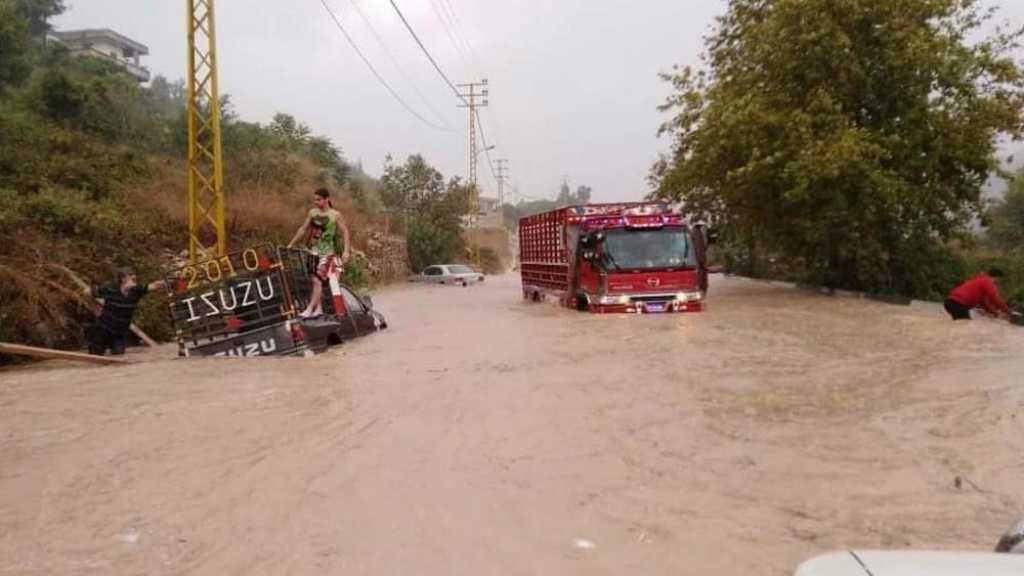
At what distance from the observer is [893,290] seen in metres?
23.7

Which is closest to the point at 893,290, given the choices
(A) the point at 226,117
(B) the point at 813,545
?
(B) the point at 813,545

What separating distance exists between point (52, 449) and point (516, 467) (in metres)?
3.69

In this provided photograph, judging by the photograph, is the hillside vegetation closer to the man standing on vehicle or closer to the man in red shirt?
the man standing on vehicle

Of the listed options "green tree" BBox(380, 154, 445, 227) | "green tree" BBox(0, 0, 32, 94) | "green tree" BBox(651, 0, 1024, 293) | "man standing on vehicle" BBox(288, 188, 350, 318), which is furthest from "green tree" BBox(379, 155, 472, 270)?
"man standing on vehicle" BBox(288, 188, 350, 318)

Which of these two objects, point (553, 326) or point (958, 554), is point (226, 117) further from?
point (958, 554)

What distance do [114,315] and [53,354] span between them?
4.77ft

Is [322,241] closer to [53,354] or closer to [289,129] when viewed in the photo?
[53,354]

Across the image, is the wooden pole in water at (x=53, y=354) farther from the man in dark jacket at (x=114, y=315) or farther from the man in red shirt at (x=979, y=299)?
the man in red shirt at (x=979, y=299)

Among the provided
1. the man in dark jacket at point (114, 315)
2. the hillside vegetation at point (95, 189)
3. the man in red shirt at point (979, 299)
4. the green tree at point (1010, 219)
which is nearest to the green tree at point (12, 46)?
the hillside vegetation at point (95, 189)

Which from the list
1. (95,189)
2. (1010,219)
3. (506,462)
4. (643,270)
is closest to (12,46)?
(95,189)

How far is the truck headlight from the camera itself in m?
18.8

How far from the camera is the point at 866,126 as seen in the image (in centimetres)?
2203

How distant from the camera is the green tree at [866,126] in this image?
20656 mm

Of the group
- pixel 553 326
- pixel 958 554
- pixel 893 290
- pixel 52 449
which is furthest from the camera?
pixel 893 290
